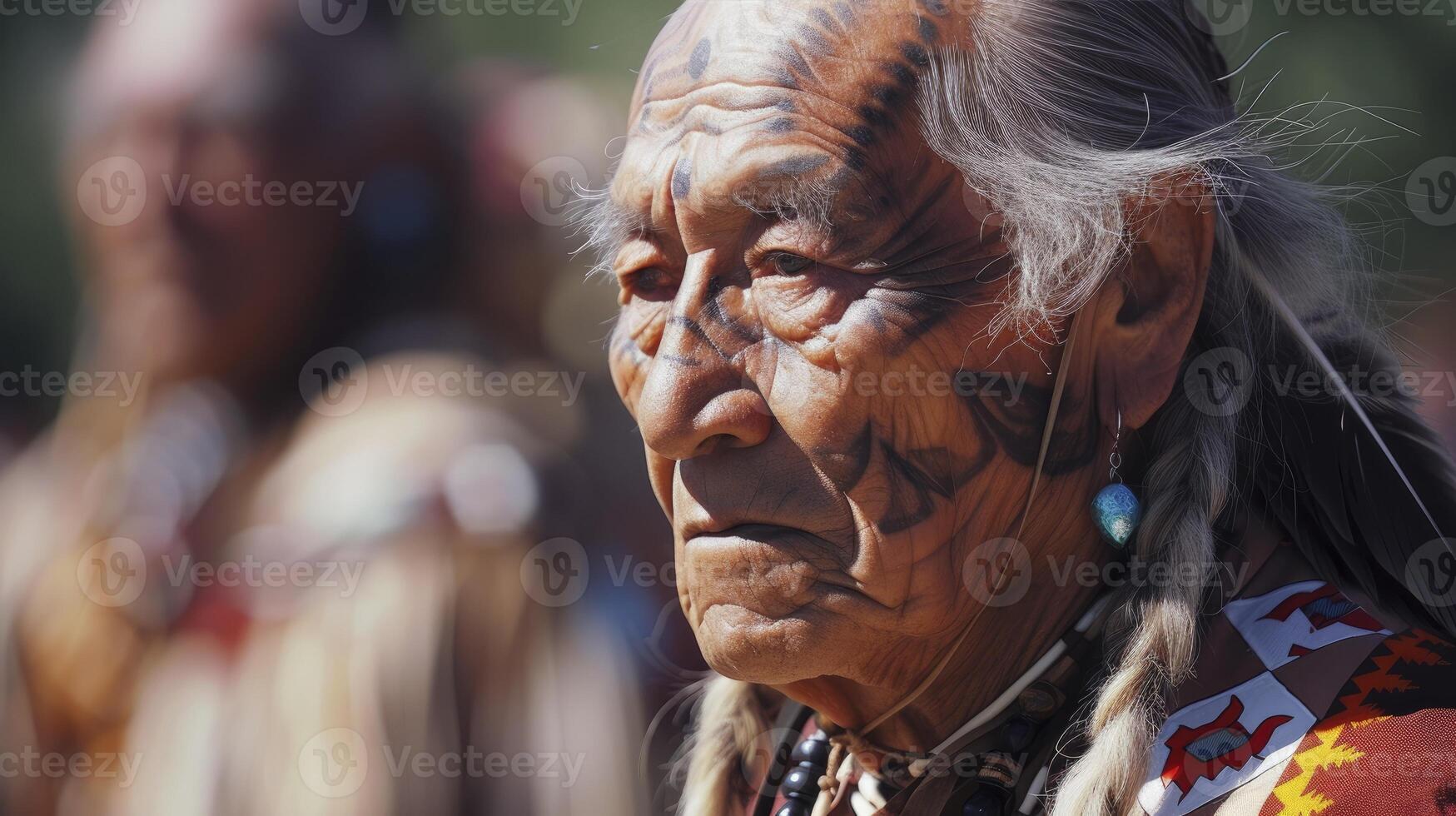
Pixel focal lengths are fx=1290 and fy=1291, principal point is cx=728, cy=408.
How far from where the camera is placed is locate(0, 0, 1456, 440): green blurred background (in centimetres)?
424

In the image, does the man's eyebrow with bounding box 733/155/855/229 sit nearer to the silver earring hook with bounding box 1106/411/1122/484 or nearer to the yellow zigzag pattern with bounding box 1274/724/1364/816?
the silver earring hook with bounding box 1106/411/1122/484

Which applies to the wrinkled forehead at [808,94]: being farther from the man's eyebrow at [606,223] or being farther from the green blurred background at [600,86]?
the green blurred background at [600,86]

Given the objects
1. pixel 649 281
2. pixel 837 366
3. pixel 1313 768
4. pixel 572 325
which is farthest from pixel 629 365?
pixel 572 325

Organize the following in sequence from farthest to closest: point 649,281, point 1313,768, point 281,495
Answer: point 281,495
point 649,281
point 1313,768

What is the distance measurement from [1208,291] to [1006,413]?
0.39 m

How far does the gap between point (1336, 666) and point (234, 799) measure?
243cm

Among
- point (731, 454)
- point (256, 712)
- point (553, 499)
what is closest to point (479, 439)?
point (553, 499)

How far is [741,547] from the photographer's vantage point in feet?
5.56

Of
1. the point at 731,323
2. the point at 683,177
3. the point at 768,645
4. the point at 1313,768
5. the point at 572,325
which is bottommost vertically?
the point at 572,325

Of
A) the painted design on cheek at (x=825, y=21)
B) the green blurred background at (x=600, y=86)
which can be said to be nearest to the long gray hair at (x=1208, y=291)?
the painted design on cheek at (x=825, y=21)

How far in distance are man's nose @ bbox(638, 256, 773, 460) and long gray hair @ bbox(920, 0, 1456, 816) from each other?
347 mm

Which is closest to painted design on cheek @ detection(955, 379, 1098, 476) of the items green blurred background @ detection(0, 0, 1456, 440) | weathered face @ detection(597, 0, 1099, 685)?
weathered face @ detection(597, 0, 1099, 685)

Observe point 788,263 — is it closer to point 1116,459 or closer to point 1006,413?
point 1006,413

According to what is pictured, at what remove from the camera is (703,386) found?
5.57 ft
